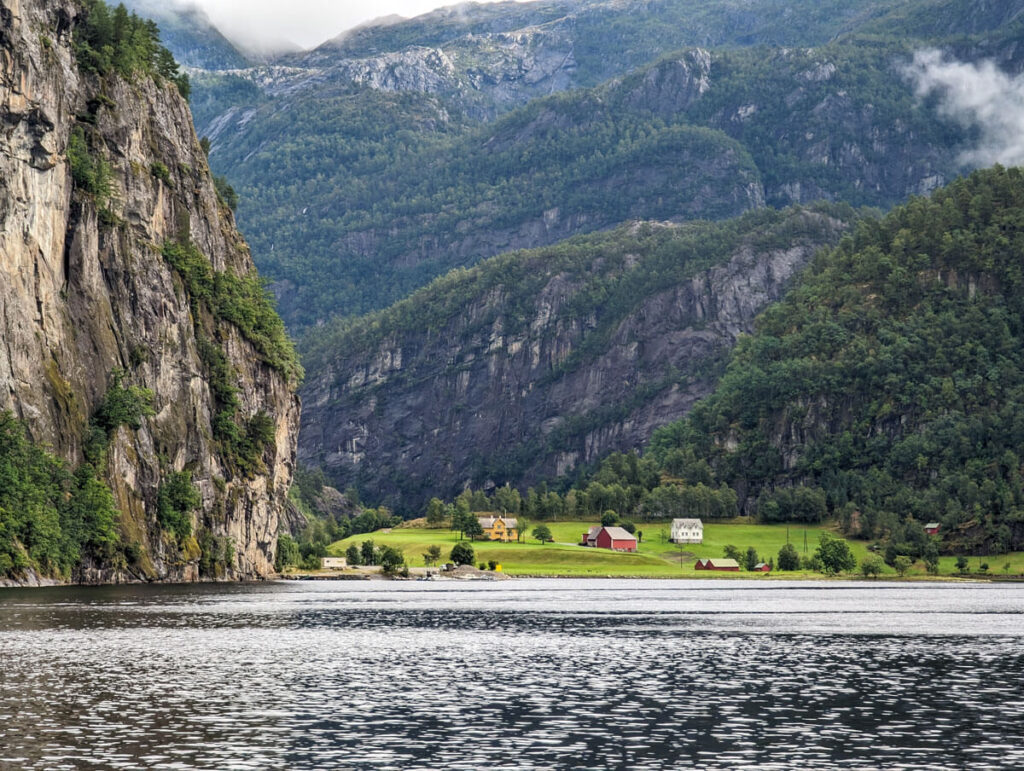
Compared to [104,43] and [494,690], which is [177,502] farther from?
[494,690]

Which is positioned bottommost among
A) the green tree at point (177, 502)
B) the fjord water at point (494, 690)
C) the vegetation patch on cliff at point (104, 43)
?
the fjord water at point (494, 690)


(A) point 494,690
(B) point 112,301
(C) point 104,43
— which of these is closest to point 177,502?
(B) point 112,301

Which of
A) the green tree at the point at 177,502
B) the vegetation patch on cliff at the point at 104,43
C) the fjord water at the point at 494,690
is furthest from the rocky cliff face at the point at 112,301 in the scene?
the fjord water at the point at 494,690

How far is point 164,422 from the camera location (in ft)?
570

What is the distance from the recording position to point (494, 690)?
2547 inches

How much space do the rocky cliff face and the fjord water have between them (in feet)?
120

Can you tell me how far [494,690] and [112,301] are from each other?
117772mm

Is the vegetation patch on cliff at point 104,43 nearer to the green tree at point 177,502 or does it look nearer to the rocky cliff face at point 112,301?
the rocky cliff face at point 112,301

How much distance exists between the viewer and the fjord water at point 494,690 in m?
47.7

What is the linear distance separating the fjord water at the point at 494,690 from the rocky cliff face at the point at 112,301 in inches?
1434

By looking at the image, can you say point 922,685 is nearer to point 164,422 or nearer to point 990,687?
point 990,687

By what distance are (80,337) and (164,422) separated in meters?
17.9

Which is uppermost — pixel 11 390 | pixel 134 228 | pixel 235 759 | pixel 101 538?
pixel 134 228

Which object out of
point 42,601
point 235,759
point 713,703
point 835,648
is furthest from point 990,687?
point 42,601
